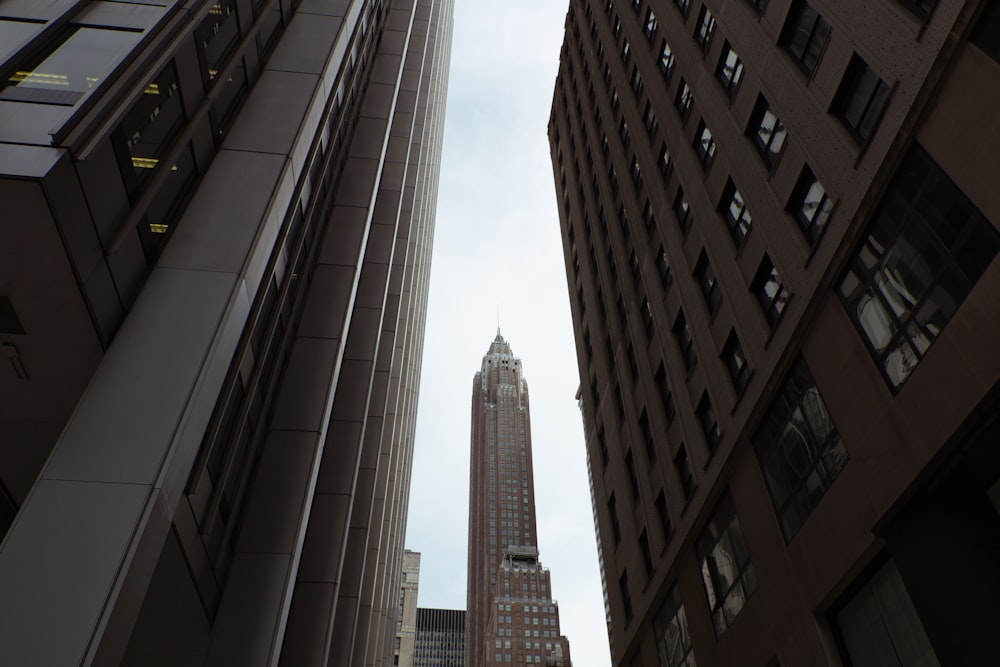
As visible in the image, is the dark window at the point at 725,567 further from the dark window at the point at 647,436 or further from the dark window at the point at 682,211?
the dark window at the point at 682,211

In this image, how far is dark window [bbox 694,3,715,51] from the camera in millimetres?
25445

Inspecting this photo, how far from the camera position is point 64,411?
10.9 m

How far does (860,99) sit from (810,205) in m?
2.94

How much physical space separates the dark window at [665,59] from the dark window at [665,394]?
14126 millimetres

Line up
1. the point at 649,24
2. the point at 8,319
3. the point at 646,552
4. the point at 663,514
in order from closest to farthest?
the point at 8,319, the point at 663,514, the point at 646,552, the point at 649,24

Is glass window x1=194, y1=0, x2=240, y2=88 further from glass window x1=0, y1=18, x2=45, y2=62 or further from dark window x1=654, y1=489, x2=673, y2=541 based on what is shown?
dark window x1=654, y1=489, x2=673, y2=541

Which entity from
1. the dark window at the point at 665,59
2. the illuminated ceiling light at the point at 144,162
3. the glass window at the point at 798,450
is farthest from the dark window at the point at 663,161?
the illuminated ceiling light at the point at 144,162

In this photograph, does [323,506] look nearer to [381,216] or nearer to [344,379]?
[344,379]

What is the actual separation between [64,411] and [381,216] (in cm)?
2339

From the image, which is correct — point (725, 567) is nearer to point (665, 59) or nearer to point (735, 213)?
point (735, 213)

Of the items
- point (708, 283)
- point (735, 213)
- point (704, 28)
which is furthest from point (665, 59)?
point (708, 283)

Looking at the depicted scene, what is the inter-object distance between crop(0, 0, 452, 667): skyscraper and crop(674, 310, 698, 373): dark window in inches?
526

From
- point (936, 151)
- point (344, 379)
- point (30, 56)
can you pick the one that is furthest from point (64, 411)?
point (936, 151)

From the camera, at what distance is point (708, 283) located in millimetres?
23766
